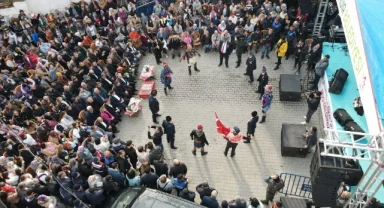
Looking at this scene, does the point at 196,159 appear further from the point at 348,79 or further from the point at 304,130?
the point at 348,79

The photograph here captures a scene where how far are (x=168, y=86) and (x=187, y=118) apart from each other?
1738mm

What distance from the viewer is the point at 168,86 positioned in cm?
1454

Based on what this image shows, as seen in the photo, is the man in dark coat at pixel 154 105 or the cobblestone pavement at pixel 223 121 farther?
the man in dark coat at pixel 154 105

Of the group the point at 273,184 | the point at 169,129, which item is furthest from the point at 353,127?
the point at 169,129

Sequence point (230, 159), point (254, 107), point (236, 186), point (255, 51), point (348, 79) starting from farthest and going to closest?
point (255, 51)
point (254, 107)
point (348, 79)
point (230, 159)
point (236, 186)

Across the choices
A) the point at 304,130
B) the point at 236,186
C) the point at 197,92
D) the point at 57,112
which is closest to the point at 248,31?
the point at 197,92

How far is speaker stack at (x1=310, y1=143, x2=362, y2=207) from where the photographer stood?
→ 803 cm

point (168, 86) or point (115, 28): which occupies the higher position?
point (115, 28)

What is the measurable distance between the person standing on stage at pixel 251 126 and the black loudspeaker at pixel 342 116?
8.04 feet

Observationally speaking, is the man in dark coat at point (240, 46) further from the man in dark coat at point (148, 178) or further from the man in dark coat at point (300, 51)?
the man in dark coat at point (148, 178)

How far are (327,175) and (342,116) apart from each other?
3653 millimetres

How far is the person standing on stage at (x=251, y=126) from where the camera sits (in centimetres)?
1145

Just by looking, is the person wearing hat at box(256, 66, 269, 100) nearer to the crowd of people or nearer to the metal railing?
the crowd of people

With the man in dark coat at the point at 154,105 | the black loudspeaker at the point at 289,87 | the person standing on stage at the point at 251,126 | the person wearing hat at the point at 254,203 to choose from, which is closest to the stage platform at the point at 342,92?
the black loudspeaker at the point at 289,87
